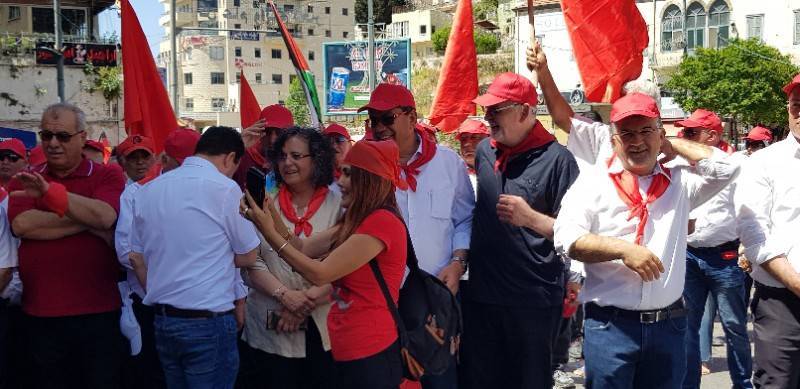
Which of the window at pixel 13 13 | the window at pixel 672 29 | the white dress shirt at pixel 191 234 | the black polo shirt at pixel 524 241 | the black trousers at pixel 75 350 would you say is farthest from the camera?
the window at pixel 672 29

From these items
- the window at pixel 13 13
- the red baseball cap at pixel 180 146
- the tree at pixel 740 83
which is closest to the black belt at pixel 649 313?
the red baseball cap at pixel 180 146

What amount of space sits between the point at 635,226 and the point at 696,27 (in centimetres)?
4890

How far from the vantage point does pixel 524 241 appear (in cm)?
452

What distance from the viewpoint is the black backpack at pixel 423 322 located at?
3863mm

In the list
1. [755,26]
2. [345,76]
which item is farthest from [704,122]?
[755,26]

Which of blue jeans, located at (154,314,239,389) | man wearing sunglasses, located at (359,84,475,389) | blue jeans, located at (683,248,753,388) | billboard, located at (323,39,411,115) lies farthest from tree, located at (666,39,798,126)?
blue jeans, located at (154,314,239,389)

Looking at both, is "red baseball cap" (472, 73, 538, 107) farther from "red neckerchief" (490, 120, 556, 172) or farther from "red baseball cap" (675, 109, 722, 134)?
"red baseball cap" (675, 109, 722, 134)

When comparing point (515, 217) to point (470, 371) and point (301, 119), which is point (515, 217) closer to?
point (470, 371)

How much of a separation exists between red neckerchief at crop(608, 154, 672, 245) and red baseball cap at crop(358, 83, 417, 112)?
1.51m

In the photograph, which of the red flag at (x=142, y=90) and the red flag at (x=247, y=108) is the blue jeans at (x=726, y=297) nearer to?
the red flag at (x=142, y=90)

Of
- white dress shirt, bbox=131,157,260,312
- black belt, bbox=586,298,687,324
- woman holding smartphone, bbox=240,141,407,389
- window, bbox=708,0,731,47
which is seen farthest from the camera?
window, bbox=708,0,731,47

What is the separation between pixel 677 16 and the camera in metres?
49.5

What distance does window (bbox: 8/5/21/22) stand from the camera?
3806 centimetres

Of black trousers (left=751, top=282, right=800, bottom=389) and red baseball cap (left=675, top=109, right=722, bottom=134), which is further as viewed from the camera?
red baseball cap (left=675, top=109, right=722, bottom=134)
